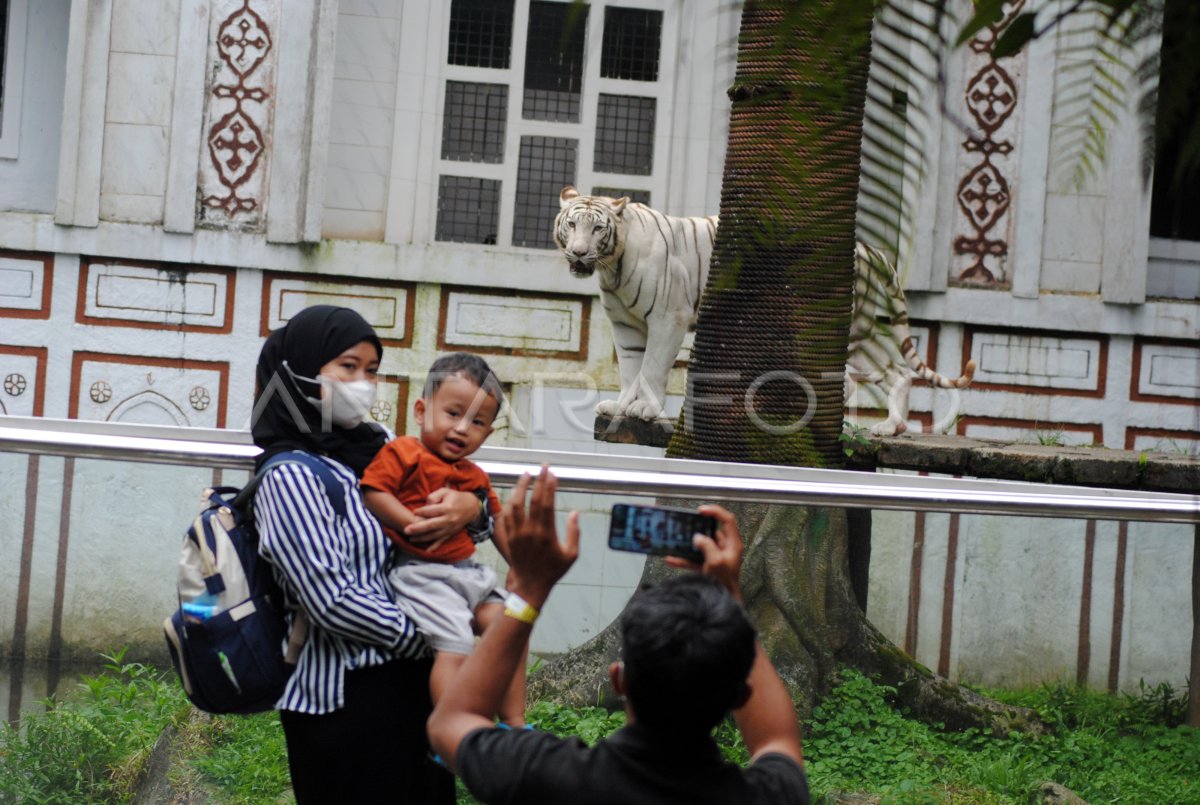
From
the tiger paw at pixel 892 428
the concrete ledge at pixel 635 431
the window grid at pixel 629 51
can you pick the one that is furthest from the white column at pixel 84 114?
the tiger paw at pixel 892 428

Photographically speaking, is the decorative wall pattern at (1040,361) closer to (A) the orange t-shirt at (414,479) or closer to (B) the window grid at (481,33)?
(B) the window grid at (481,33)

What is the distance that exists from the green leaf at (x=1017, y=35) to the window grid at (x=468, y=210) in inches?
272

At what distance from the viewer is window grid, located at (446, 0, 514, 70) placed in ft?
25.5

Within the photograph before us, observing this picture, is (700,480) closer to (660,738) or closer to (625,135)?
(660,738)

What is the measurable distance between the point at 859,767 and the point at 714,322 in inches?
59.6

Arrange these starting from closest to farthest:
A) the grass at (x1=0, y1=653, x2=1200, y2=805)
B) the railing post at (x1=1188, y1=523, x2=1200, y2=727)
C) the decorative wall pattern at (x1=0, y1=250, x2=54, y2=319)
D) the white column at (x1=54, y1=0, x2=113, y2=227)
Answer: the grass at (x1=0, y1=653, x2=1200, y2=805) < the railing post at (x1=1188, y1=523, x2=1200, y2=727) < the white column at (x1=54, y1=0, x2=113, y2=227) < the decorative wall pattern at (x1=0, y1=250, x2=54, y2=319)

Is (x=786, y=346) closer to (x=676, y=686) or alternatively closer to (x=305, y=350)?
(x=305, y=350)

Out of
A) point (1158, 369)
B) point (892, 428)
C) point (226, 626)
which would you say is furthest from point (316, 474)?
point (1158, 369)

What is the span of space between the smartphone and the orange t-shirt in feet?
1.61

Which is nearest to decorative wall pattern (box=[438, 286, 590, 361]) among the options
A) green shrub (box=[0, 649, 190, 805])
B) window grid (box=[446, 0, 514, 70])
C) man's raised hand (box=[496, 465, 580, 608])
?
window grid (box=[446, 0, 514, 70])

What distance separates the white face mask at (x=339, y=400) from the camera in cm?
216

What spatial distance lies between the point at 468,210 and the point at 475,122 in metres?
0.48

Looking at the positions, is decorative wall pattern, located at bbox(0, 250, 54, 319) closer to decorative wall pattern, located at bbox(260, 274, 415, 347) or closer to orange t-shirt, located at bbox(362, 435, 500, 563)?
decorative wall pattern, located at bbox(260, 274, 415, 347)

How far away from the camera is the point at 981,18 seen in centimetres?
90
